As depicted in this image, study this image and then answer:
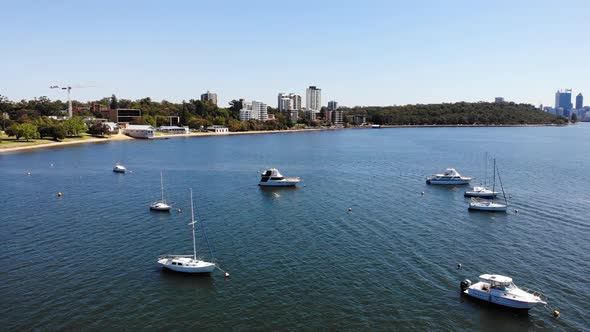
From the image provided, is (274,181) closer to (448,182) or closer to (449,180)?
(448,182)

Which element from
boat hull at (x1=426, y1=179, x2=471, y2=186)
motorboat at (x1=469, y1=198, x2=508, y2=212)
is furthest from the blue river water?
boat hull at (x1=426, y1=179, x2=471, y2=186)

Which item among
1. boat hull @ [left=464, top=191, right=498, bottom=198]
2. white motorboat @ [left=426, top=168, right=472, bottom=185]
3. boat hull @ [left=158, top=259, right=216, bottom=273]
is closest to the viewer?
boat hull @ [left=158, top=259, right=216, bottom=273]

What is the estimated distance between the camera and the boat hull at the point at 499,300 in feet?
121

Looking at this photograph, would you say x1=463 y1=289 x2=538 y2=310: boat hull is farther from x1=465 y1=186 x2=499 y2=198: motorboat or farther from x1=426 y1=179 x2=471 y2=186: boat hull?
x1=426 y1=179 x2=471 y2=186: boat hull

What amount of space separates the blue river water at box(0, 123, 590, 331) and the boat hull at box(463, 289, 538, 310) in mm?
667

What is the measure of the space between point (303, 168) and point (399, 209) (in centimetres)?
5767

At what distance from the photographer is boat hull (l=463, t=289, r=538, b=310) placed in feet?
121

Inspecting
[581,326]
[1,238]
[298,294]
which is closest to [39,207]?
[1,238]

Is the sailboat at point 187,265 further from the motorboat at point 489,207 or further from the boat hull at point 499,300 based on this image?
the motorboat at point 489,207

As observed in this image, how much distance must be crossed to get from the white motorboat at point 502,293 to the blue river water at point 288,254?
0.84 m

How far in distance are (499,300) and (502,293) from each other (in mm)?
652

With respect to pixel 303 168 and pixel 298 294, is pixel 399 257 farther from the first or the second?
pixel 303 168

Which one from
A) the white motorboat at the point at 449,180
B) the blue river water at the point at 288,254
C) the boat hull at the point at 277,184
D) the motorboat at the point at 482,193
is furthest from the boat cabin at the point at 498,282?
the white motorboat at the point at 449,180

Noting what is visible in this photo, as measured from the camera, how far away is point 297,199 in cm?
8331
